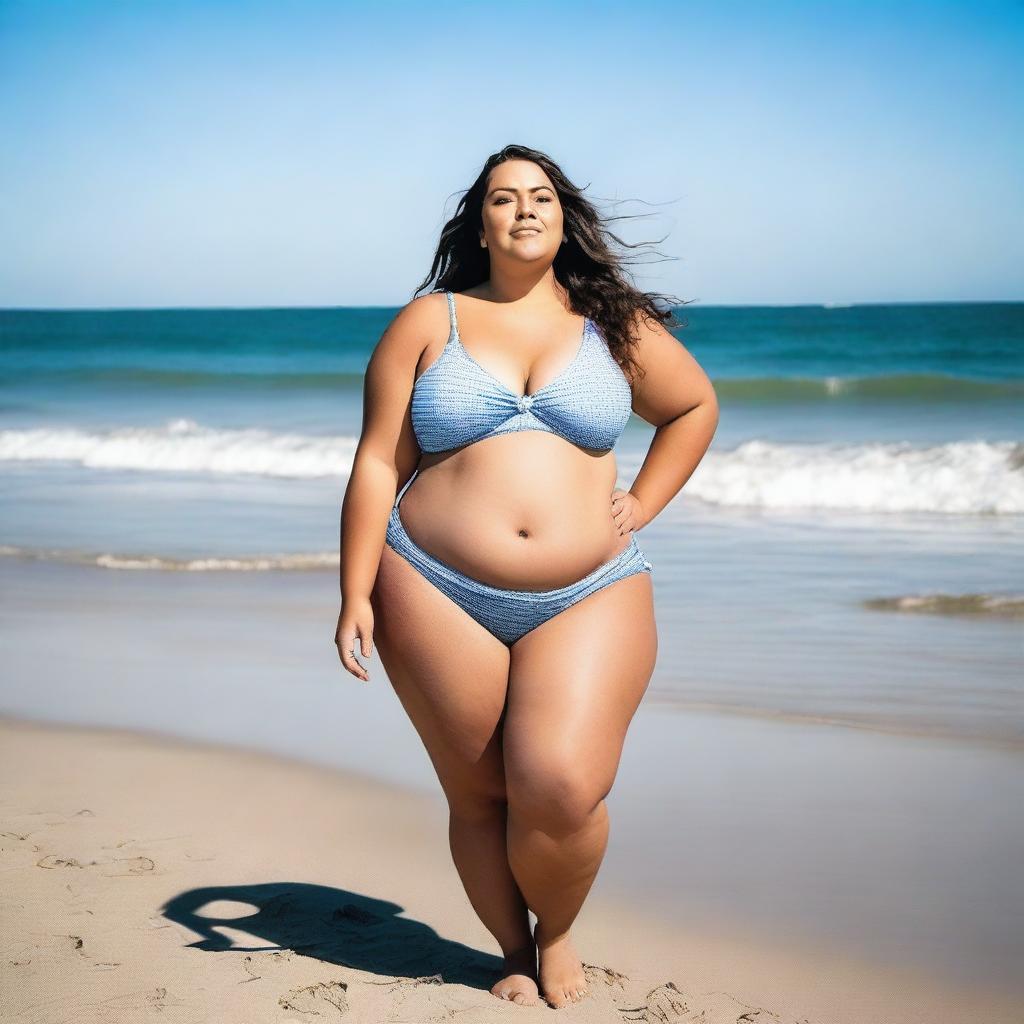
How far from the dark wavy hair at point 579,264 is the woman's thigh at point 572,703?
Answer: 0.69 meters

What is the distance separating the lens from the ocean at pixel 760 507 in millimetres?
6566

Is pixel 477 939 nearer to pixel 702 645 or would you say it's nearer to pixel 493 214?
pixel 493 214

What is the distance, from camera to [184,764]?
5.43 m

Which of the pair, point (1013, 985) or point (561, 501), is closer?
point (561, 501)

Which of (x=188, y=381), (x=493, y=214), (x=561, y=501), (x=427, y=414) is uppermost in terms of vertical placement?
(x=493, y=214)

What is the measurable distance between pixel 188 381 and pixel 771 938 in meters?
27.6

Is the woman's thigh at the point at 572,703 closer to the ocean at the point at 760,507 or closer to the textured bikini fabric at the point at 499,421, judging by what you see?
the textured bikini fabric at the point at 499,421

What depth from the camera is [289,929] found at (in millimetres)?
3943

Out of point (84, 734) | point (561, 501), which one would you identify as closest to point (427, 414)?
point (561, 501)

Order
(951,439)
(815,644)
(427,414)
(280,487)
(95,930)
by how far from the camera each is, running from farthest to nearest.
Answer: (951,439) → (280,487) → (815,644) → (95,930) → (427,414)

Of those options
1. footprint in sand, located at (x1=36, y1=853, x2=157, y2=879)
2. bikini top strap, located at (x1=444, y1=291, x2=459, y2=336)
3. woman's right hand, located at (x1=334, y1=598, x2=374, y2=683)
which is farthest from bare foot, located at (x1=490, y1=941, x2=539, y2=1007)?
bikini top strap, located at (x1=444, y1=291, x2=459, y2=336)

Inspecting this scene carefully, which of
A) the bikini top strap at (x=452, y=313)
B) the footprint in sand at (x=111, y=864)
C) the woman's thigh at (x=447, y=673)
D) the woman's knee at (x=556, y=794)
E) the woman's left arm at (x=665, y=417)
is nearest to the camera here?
the woman's knee at (x=556, y=794)

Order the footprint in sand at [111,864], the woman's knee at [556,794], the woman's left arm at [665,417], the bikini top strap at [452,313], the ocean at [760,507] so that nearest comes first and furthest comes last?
the woman's knee at [556,794]
the bikini top strap at [452,313]
the woman's left arm at [665,417]
the footprint in sand at [111,864]
the ocean at [760,507]

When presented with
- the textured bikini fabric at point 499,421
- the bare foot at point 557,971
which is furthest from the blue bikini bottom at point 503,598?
the bare foot at point 557,971
